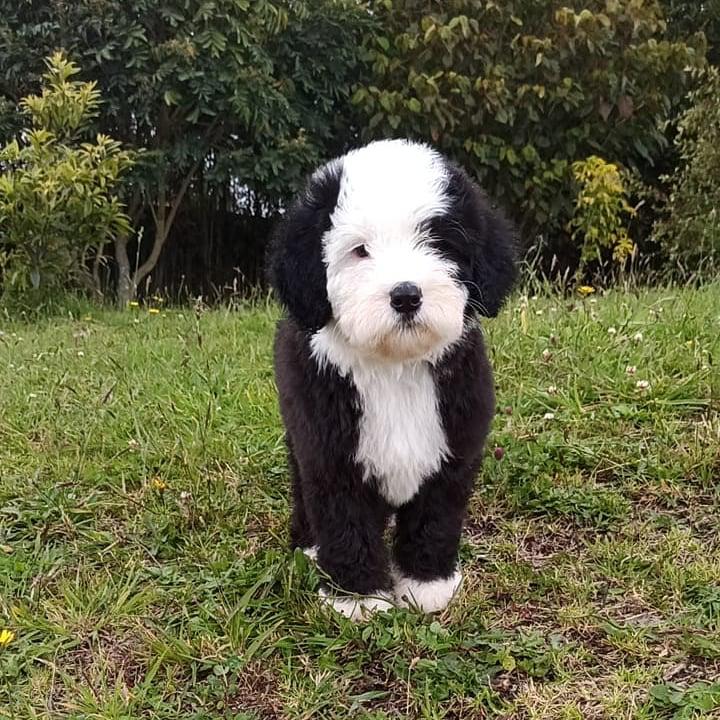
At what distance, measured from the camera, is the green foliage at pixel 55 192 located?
257 inches

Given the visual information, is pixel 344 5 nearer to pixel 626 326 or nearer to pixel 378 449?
pixel 626 326

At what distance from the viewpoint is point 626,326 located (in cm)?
442

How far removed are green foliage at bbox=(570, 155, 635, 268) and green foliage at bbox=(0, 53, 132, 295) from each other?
392 centimetres

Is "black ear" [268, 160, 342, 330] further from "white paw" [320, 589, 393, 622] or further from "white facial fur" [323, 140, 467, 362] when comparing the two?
"white paw" [320, 589, 393, 622]

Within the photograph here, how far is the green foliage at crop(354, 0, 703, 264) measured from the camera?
7734 millimetres

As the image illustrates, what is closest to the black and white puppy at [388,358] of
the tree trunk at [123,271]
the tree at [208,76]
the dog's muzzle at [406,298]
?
the dog's muzzle at [406,298]

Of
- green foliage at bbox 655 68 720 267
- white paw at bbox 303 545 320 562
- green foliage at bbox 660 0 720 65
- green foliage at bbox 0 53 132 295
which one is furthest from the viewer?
green foliage at bbox 660 0 720 65

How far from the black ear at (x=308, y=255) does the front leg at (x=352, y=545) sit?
503mm

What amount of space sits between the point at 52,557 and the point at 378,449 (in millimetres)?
1276

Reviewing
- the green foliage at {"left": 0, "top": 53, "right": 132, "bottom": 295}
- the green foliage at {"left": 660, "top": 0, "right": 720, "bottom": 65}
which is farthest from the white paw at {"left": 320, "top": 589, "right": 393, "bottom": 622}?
the green foliage at {"left": 660, "top": 0, "right": 720, "bottom": 65}

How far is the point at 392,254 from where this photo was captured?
2.23 meters

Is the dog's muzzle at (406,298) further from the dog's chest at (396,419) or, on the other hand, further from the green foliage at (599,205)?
the green foliage at (599,205)

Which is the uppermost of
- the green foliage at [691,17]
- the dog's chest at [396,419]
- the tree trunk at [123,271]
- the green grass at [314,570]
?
the green foliage at [691,17]

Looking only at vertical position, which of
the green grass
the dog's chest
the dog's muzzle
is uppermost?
the dog's muzzle
